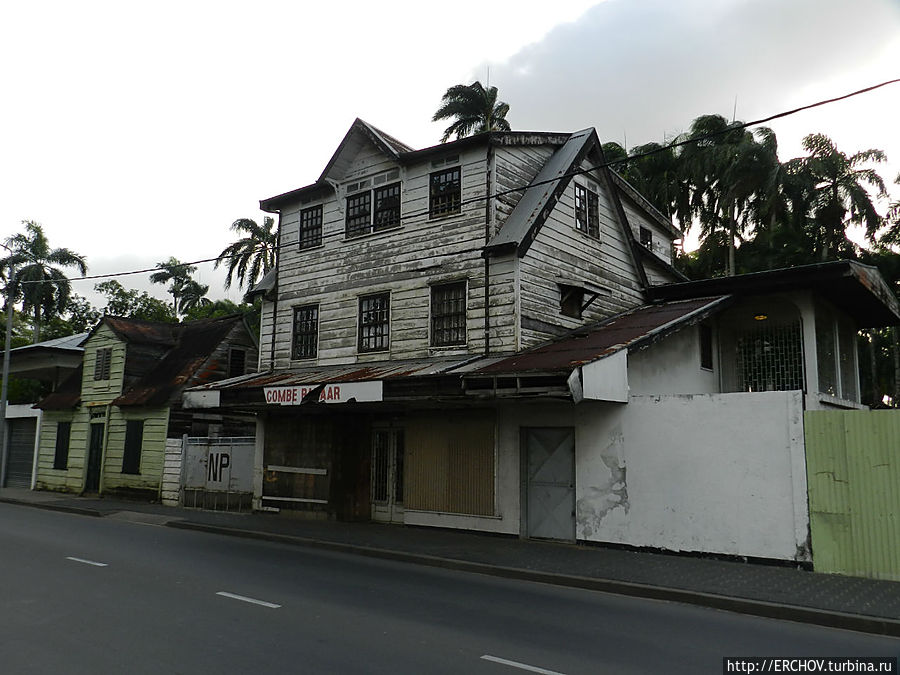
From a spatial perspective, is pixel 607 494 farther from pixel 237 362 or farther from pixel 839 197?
pixel 839 197

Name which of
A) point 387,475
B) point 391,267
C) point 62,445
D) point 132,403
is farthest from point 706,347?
point 62,445

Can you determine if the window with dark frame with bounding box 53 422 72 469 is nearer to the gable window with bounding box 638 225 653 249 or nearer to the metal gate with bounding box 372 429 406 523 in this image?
the metal gate with bounding box 372 429 406 523

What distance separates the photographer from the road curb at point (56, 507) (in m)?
19.3

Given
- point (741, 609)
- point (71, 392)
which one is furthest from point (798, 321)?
point (71, 392)

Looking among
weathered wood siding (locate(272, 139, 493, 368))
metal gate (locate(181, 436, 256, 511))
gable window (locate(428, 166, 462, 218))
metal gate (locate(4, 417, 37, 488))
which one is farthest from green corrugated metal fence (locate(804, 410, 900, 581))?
metal gate (locate(4, 417, 37, 488))

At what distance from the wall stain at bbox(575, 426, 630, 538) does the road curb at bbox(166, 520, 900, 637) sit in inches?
113

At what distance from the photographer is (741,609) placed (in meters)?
8.41

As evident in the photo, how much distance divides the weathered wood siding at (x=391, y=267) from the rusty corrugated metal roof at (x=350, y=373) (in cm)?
28

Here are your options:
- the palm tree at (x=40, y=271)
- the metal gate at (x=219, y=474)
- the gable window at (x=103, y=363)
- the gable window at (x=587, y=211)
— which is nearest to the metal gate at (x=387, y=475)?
the metal gate at (x=219, y=474)

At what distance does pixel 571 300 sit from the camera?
16.5 meters

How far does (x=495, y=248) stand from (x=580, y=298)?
10.2 ft

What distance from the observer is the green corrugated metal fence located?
32.6 ft

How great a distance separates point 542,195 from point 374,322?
5210mm

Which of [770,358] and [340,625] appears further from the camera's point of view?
[770,358]
